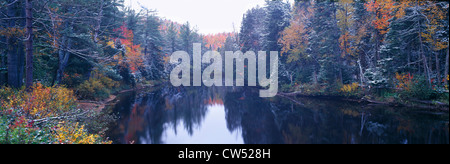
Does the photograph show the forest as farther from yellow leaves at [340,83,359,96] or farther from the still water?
the still water

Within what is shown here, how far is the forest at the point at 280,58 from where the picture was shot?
8525 mm

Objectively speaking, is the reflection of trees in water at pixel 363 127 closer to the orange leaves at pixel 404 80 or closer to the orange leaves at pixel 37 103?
the orange leaves at pixel 404 80

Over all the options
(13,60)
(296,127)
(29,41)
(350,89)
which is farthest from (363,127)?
(13,60)

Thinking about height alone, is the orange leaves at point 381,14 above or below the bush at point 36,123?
above

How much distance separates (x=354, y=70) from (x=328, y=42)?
14.0 feet

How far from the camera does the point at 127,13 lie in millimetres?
37188

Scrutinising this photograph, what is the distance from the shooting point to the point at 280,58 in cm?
3020

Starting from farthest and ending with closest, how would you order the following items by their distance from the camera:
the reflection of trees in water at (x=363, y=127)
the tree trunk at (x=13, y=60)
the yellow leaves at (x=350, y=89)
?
the yellow leaves at (x=350, y=89), the tree trunk at (x=13, y=60), the reflection of trees in water at (x=363, y=127)

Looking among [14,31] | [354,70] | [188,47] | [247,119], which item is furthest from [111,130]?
[188,47]

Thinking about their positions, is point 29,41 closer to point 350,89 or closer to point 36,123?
point 36,123

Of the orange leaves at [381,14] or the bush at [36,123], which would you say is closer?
the bush at [36,123]

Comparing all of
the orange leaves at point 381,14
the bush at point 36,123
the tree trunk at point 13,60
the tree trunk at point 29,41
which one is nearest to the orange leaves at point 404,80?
the orange leaves at point 381,14

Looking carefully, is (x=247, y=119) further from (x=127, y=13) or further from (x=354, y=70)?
(x=127, y=13)

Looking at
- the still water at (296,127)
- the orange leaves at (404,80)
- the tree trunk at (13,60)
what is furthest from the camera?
the orange leaves at (404,80)
